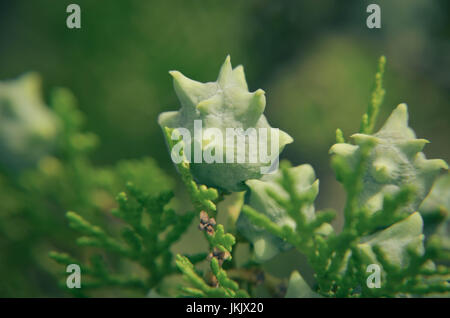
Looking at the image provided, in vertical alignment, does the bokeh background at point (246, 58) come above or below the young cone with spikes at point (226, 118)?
above

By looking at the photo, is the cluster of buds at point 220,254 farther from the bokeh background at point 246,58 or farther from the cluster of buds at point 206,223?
the bokeh background at point 246,58

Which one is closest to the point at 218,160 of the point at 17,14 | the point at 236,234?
the point at 236,234

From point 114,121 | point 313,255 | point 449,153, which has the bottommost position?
point 313,255

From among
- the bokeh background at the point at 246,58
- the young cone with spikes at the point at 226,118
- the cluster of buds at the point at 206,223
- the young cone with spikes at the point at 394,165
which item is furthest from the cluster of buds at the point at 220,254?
the bokeh background at the point at 246,58

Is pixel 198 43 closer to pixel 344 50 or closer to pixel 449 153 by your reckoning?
pixel 344 50

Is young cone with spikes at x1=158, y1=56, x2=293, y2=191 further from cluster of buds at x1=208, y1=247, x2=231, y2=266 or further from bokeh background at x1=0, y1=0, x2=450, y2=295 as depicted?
bokeh background at x1=0, y1=0, x2=450, y2=295

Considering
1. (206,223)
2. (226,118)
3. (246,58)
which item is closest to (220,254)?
(206,223)
